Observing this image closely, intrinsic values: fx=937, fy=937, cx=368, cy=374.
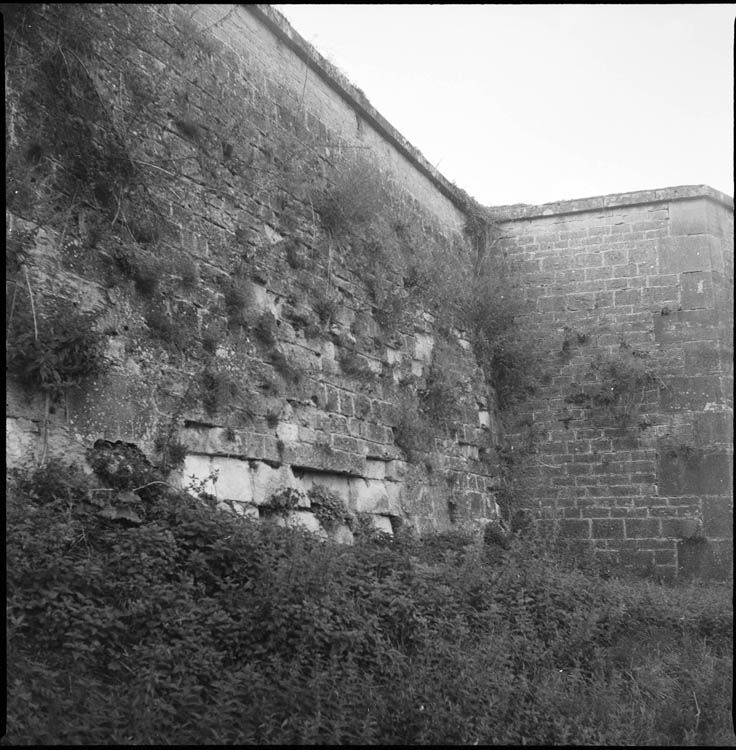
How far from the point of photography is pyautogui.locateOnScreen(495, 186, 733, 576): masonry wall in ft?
38.5

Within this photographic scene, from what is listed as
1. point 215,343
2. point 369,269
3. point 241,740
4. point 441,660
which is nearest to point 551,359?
point 369,269

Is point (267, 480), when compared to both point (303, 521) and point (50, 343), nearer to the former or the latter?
point (303, 521)

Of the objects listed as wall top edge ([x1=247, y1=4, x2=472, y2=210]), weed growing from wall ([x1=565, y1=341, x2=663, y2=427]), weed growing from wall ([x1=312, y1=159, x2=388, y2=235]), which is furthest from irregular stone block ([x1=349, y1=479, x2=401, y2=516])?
wall top edge ([x1=247, y1=4, x2=472, y2=210])

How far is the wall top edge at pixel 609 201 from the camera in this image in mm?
12758

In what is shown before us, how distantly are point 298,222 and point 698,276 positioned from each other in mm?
6178

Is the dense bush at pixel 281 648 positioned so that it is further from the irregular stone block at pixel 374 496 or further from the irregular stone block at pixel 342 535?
the irregular stone block at pixel 374 496

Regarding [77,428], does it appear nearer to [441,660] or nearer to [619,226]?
[441,660]

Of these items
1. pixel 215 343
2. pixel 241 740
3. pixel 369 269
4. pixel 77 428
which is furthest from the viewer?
pixel 369 269

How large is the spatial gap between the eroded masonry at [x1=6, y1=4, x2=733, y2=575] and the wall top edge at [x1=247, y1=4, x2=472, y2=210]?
35mm

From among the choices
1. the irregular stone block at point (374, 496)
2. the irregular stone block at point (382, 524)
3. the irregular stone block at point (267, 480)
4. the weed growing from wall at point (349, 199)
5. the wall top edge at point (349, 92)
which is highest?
the wall top edge at point (349, 92)

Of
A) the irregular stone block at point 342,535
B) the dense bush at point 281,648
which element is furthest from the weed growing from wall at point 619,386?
the dense bush at point 281,648

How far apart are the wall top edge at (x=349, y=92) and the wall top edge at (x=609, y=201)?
0.74 m

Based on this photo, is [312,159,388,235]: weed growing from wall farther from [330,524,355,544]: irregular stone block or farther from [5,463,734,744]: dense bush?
[5,463,734,744]: dense bush

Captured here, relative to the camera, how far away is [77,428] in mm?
6074
